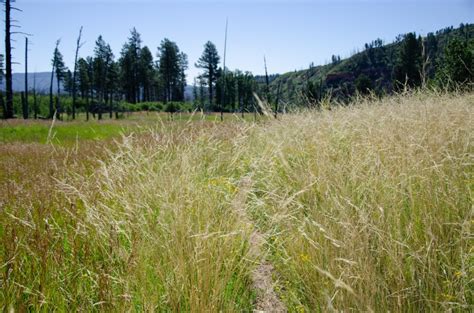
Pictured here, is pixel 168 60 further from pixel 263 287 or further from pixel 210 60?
pixel 263 287

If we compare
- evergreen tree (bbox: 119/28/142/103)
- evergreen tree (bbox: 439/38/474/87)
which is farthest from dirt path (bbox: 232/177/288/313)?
evergreen tree (bbox: 119/28/142/103)

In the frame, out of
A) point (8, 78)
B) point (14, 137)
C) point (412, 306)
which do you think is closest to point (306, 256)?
point (412, 306)

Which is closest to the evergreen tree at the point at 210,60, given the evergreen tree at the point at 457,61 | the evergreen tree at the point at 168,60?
the evergreen tree at the point at 168,60

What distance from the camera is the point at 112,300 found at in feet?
5.01

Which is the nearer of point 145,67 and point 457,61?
point 457,61

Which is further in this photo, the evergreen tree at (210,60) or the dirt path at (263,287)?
the evergreen tree at (210,60)

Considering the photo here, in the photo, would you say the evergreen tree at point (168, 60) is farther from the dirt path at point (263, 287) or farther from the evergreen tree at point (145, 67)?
the dirt path at point (263, 287)

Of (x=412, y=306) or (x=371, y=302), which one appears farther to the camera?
(x=412, y=306)

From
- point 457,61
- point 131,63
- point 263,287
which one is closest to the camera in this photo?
point 263,287

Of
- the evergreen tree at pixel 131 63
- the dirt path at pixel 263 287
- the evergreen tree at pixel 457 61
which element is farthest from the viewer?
the evergreen tree at pixel 131 63

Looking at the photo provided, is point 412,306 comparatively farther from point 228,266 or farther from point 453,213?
point 228,266

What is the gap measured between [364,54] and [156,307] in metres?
170

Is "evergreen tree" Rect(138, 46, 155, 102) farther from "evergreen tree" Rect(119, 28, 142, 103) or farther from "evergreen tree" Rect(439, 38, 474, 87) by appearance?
"evergreen tree" Rect(439, 38, 474, 87)

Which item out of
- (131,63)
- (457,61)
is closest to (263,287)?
(457,61)
